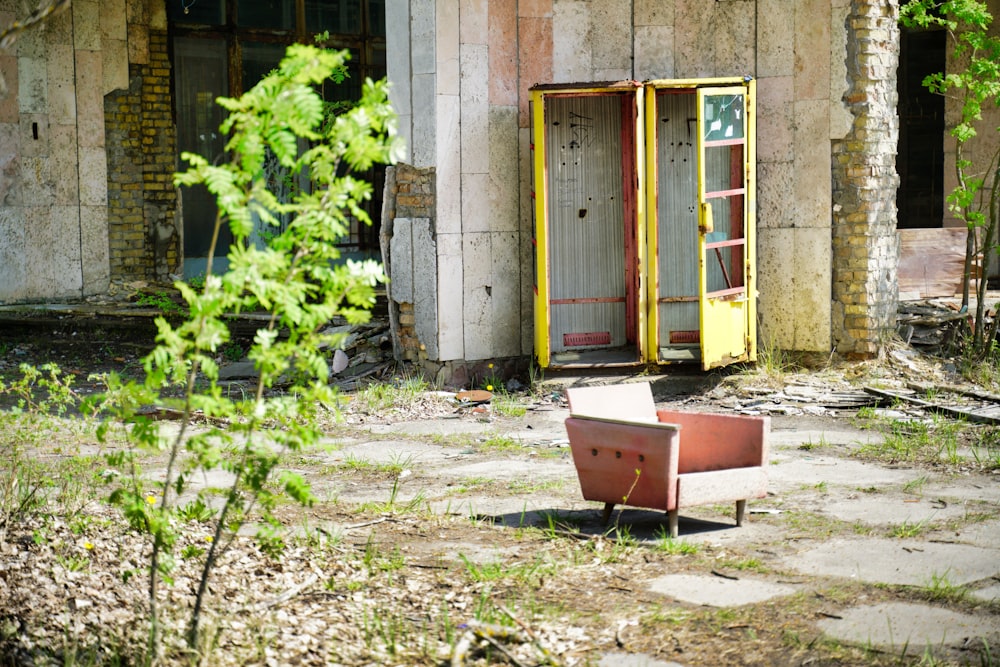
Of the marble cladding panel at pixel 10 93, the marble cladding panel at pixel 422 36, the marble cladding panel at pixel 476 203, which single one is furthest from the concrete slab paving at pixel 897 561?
the marble cladding panel at pixel 10 93

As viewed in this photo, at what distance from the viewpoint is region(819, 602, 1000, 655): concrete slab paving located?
14.5 feet

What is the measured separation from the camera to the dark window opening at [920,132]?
14.3 meters

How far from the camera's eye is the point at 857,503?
21.6 feet

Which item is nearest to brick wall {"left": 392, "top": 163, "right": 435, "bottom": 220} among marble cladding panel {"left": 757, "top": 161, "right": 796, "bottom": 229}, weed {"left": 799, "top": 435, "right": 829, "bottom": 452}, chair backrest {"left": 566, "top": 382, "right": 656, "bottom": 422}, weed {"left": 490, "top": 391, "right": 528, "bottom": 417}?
weed {"left": 490, "top": 391, "right": 528, "bottom": 417}

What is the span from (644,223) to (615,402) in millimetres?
3834

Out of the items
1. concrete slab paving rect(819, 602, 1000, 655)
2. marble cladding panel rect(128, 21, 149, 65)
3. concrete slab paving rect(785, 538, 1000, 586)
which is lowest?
concrete slab paving rect(819, 602, 1000, 655)

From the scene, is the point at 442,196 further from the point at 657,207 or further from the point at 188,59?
the point at 188,59

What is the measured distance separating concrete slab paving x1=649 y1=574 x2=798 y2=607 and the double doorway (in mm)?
4692

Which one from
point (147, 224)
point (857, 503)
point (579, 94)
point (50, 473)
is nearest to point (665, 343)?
point (579, 94)

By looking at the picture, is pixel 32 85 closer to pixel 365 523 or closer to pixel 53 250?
pixel 53 250

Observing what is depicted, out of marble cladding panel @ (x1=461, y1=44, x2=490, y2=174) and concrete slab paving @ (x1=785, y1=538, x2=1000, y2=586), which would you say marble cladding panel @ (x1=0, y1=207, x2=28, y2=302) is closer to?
marble cladding panel @ (x1=461, y1=44, x2=490, y2=174)

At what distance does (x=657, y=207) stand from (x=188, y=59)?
6.61 meters

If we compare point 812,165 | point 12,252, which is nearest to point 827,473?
point 812,165

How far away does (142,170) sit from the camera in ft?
45.0
